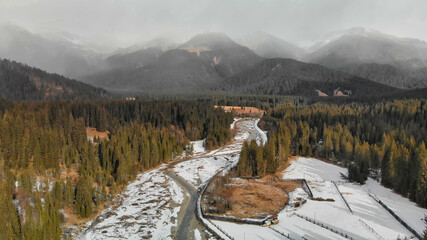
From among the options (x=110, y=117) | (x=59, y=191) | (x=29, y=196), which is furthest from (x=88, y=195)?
(x=110, y=117)

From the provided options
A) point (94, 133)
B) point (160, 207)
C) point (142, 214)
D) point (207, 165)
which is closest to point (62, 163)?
point (142, 214)

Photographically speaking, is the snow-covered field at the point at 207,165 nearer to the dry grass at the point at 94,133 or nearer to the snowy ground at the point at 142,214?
the snowy ground at the point at 142,214

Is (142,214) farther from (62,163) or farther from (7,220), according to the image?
(62,163)

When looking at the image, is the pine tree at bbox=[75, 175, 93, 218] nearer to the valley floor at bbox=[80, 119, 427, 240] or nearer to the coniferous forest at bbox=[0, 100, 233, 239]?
the coniferous forest at bbox=[0, 100, 233, 239]

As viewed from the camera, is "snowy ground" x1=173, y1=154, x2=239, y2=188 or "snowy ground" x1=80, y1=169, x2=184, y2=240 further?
"snowy ground" x1=173, y1=154, x2=239, y2=188

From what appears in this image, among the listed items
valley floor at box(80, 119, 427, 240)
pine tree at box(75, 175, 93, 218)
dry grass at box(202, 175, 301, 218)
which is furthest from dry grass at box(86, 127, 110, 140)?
dry grass at box(202, 175, 301, 218)
